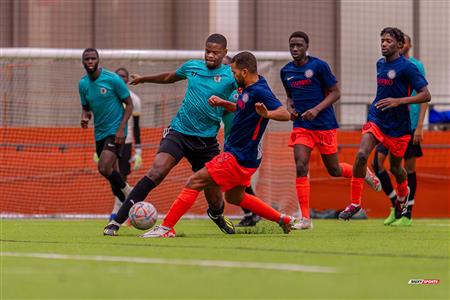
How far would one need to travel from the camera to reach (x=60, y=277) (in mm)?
6121

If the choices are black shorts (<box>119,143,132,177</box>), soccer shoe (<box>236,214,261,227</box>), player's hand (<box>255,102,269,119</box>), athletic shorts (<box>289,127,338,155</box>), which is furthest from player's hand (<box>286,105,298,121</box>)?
black shorts (<box>119,143,132,177</box>)

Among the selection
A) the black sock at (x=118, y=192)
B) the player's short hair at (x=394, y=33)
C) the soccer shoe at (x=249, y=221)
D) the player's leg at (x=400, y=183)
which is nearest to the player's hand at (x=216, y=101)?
the player's short hair at (x=394, y=33)

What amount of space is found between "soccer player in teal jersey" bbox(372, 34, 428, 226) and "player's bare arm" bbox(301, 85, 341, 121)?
66.7 inches

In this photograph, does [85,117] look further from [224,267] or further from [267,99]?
[224,267]

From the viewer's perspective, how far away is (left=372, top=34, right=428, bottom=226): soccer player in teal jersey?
13508 mm

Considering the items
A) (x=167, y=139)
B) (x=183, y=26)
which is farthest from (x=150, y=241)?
(x=183, y=26)

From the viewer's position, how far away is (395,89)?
40.1 feet

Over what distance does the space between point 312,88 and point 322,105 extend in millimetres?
461

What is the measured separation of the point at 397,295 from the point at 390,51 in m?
7.11

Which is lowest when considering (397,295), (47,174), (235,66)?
Answer: (47,174)

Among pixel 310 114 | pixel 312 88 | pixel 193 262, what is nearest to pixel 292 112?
pixel 312 88

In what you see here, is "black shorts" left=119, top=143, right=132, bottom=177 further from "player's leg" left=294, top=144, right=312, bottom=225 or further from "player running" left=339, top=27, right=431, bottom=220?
"player running" left=339, top=27, right=431, bottom=220

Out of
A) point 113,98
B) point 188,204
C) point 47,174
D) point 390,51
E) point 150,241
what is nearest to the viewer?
point 150,241

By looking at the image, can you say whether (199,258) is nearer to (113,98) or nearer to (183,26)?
(113,98)
